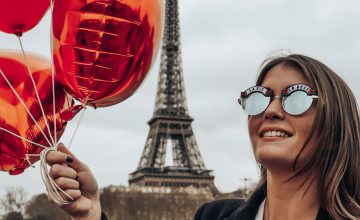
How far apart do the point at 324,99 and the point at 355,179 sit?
0.90ft

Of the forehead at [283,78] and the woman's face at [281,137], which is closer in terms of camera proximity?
the woman's face at [281,137]

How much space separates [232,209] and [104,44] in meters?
0.83

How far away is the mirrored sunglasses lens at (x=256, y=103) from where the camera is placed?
7.09ft

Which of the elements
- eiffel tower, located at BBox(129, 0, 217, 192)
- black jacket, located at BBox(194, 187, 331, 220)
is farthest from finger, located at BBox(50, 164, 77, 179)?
eiffel tower, located at BBox(129, 0, 217, 192)

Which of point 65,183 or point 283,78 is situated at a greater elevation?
point 283,78

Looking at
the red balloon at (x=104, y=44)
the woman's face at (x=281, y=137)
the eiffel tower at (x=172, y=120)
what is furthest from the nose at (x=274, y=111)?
the eiffel tower at (x=172, y=120)

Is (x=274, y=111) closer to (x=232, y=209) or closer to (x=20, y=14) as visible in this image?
(x=232, y=209)

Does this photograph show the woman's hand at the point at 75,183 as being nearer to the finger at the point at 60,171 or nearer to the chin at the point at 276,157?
the finger at the point at 60,171

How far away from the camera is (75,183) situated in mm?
2238

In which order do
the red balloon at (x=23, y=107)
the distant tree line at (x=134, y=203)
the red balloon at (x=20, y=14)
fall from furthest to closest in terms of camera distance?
the distant tree line at (x=134, y=203), the red balloon at (x=23, y=107), the red balloon at (x=20, y=14)

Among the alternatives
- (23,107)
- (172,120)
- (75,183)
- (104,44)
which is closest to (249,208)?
(75,183)

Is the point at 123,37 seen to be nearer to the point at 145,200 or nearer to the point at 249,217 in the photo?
the point at 249,217

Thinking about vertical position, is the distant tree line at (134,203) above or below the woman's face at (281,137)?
below

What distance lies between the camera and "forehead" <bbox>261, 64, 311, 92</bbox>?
2.19 metres
